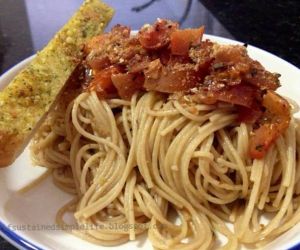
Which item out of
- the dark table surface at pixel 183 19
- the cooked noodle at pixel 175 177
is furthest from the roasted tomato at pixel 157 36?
the dark table surface at pixel 183 19

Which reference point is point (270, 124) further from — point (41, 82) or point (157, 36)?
point (41, 82)

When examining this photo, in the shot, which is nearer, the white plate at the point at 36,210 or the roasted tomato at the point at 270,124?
the white plate at the point at 36,210

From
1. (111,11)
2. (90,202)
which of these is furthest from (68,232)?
(111,11)

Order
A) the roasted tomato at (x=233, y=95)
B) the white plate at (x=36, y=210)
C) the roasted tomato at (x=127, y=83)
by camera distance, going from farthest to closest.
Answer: the roasted tomato at (x=127, y=83) → the roasted tomato at (x=233, y=95) → the white plate at (x=36, y=210)

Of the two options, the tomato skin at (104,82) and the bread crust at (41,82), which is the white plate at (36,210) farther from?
the tomato skin at (104,82)

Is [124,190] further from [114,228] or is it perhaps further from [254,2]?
[254,2]

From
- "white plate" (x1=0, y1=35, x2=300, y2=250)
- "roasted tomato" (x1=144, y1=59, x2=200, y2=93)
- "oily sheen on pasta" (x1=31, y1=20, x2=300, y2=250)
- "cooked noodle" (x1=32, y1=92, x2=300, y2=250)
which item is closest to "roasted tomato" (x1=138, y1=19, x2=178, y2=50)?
"oily sheen on pasta" (x1=31, y1=20, x2=300, y2=250)

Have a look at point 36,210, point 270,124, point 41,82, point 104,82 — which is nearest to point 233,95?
point 270,124

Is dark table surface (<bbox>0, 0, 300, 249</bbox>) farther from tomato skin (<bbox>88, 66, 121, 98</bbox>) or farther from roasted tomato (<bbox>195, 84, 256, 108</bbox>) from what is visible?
roasted tomato (<bbox>195, 84, 256, 108</bbox>)
